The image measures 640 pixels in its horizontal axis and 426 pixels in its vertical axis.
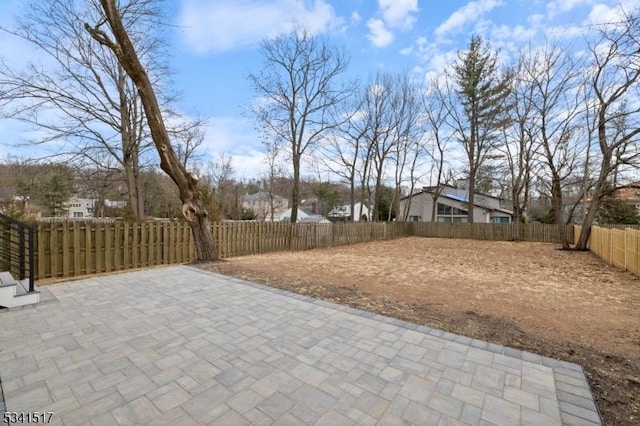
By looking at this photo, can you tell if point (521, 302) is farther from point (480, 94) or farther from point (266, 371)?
point (480, 94)

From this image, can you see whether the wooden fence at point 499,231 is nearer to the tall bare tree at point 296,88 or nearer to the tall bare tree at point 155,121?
the tall bare tree at point 296,88

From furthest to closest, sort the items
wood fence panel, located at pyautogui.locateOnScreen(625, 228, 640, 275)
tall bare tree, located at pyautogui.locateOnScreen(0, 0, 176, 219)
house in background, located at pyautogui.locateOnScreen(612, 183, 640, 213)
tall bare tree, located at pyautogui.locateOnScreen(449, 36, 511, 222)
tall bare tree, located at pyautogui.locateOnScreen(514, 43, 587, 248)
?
house in background, located at pyautogui.locateOnScreen(612, 183, 640, 213) → tall bare tree, located at pyautogui.locateOnScreen(449, 36, 511, 222) → tall bare tree, located at pyautogui.locateOnScreen(514, 43, 587, 248) → tall bare tree, located at pyautogui.locateOnScreen(0, 0, 176, 219) → wood fence panel, located at pyautogui.locateOnScreen(625, 228, 640, 275)

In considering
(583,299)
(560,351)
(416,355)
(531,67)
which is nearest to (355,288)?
(416,355)

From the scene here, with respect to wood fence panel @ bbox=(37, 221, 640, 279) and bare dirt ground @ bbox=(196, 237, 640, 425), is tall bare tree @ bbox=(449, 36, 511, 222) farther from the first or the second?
bare dirt ground @ bbox=(196, 237, 640, 425)

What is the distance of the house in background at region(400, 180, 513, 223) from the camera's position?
1045 inches

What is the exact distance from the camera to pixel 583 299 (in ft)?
17.3

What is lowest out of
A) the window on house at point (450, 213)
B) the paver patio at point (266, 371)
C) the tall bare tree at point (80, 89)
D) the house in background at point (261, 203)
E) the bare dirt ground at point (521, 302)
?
the bare dirt ground at point (521, 302)

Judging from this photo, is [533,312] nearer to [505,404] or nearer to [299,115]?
[505,404]

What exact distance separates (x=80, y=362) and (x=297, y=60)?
54.9ft

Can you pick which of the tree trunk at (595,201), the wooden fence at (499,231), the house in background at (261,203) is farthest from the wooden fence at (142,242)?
the house in background at (261,203)

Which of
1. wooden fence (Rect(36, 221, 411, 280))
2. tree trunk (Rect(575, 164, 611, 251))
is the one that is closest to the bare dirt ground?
wooden fence (Rect(36, 221, 411, 280))

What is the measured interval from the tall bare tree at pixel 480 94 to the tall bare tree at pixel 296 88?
8364 millimetres

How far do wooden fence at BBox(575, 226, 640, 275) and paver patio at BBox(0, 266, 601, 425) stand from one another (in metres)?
7.42

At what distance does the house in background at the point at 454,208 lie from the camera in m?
26.5
